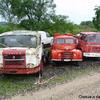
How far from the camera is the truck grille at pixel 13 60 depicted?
49.4 feet

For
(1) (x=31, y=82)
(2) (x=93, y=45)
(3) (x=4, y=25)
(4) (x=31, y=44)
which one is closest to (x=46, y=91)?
(1) (x=31, y=82)

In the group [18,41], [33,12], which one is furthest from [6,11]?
[18,41]

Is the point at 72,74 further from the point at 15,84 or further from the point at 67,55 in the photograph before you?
the point at 15,84

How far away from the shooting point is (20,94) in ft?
40.6

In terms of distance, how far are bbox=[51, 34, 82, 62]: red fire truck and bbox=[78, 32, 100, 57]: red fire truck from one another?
3.28 feet

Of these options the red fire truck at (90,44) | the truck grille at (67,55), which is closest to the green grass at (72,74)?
the truck grille at (67,55)

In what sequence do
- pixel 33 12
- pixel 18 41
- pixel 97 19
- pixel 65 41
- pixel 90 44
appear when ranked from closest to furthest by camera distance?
pixel 18 41 → pixel 65 41 → pixel 90 44 → pixel 33 12 → pixel 97 19

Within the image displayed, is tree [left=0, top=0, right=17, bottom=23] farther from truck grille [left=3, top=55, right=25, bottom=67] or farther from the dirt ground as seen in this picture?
the dirt ground

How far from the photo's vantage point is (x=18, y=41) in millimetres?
16547

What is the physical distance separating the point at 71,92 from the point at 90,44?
9.92 m

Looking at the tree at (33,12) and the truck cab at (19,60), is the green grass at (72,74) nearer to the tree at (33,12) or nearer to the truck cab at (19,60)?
the truck cab at (19,60)

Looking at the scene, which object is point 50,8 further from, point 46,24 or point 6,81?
point 6,81

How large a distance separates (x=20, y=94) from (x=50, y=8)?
33296 mm

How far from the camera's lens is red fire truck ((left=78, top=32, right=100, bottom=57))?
21.7 m
